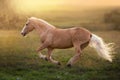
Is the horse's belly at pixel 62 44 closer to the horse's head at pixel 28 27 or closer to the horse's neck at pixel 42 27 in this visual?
the horse's neck at pixel 42 27

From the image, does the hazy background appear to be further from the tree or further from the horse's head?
the horse's head

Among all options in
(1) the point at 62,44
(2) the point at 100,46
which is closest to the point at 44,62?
(1) the point at 62,44

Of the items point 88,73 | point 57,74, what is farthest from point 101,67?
point 57,74

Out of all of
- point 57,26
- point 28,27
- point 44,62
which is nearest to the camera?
point 28,27

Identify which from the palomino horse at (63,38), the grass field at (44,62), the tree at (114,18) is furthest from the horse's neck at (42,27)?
the tree at (114,18)

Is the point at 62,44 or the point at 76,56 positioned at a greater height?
the point at 62,44

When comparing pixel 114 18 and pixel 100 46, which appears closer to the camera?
pixel 100 46

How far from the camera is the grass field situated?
5.38 m

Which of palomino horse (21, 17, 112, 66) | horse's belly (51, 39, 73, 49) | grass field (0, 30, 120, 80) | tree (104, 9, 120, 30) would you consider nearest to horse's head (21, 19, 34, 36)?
palomino horse (21, 17, 112, 66)

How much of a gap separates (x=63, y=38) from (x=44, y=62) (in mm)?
470

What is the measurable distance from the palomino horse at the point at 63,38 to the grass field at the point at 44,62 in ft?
0.54

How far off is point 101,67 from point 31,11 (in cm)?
130

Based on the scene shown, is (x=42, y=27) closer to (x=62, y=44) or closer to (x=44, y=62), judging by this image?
(x=62, y=44)

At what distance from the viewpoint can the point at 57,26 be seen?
559cm
